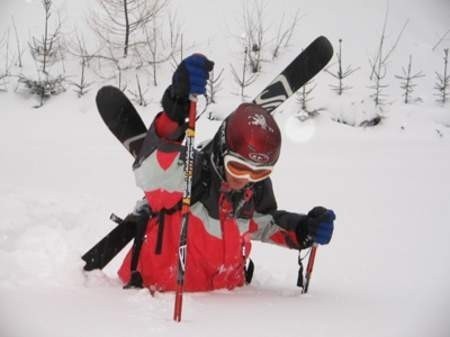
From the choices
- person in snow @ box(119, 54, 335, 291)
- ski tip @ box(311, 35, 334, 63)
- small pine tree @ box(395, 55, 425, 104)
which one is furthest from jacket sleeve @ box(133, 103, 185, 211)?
small pine tree @ box(395, 55, 425, 104)

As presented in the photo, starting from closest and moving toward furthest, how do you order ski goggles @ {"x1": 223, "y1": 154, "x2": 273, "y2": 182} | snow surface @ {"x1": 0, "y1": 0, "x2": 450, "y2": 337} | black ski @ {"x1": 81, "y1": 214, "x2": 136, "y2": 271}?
1. snow surface @ {"x1": 0, "y1": 0, "x2": 450, "y2": 337}
2. ski goggles @ {"x1": 223, "y1": 154, "x2": 273, "y2": 182}
3. black ski @ {"x1": 81, "y1": 214, "x2": 136, "y2": 271}

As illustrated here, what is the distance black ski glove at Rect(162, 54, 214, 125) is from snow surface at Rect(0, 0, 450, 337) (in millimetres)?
646

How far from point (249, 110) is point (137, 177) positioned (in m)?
0.49

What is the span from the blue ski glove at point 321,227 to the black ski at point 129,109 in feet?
1.75

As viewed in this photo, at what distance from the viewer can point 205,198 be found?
201cm

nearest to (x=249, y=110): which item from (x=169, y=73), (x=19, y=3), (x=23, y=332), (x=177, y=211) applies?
(x=177, y=211)

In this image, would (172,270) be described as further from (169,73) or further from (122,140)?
(169,73)

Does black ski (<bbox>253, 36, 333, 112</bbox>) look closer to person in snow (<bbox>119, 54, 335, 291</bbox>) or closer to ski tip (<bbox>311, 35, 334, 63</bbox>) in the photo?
ski tip (<bbox>311, 35, 334, 63</bbox>)

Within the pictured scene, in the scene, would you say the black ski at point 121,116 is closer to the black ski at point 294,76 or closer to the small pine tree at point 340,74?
the black ski at point 294,76

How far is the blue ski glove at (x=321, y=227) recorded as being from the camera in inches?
87.3

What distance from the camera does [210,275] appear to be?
2102 millimetres

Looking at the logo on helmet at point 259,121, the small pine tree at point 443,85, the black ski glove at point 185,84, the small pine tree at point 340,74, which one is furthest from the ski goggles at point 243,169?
the small pine tree at point 443,85

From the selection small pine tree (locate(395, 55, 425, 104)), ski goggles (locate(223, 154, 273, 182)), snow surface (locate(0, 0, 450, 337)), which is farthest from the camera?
small pine tree (locate(395, 55, 425, 104))

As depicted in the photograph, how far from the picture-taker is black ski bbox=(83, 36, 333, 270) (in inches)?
79.0
